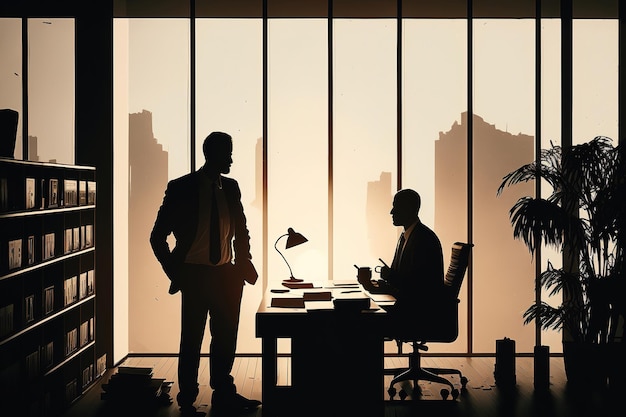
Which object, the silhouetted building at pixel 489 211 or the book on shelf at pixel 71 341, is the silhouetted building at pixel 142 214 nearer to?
the book on shelf at pixel 71 341

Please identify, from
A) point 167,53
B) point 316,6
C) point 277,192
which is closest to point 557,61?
point 316,6

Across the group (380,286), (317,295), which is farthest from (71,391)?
(380,286)

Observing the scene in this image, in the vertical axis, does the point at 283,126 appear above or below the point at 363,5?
below

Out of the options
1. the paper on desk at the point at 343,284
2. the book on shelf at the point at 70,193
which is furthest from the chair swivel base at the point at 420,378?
the book on shelf at the point at 70,193

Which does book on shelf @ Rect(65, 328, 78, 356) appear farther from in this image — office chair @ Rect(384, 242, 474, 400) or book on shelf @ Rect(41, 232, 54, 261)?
office chair @ Rect(384, 242, 474, 400)

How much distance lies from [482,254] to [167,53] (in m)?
3.57

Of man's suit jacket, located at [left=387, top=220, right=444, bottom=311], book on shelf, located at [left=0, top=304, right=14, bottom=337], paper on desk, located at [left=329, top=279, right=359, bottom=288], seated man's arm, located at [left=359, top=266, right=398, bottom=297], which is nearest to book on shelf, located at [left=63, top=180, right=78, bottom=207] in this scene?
book on shelf, located at [left=0, top=304, right=14, bottom=337]

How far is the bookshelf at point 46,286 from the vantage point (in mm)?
3799

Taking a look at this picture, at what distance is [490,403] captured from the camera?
4723 millimetres

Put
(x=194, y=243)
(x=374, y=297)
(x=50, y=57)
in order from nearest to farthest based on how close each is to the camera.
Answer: (x=194, y=243) → (x=374, y=297) → (x=50, y=57)

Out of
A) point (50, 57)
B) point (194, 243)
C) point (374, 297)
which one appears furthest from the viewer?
point (50, 57)

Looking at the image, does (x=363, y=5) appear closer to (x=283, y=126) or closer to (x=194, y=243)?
(x=283, y=126)

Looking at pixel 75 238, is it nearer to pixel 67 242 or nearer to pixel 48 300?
pixel 67 242

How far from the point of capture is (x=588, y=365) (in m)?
5.23
